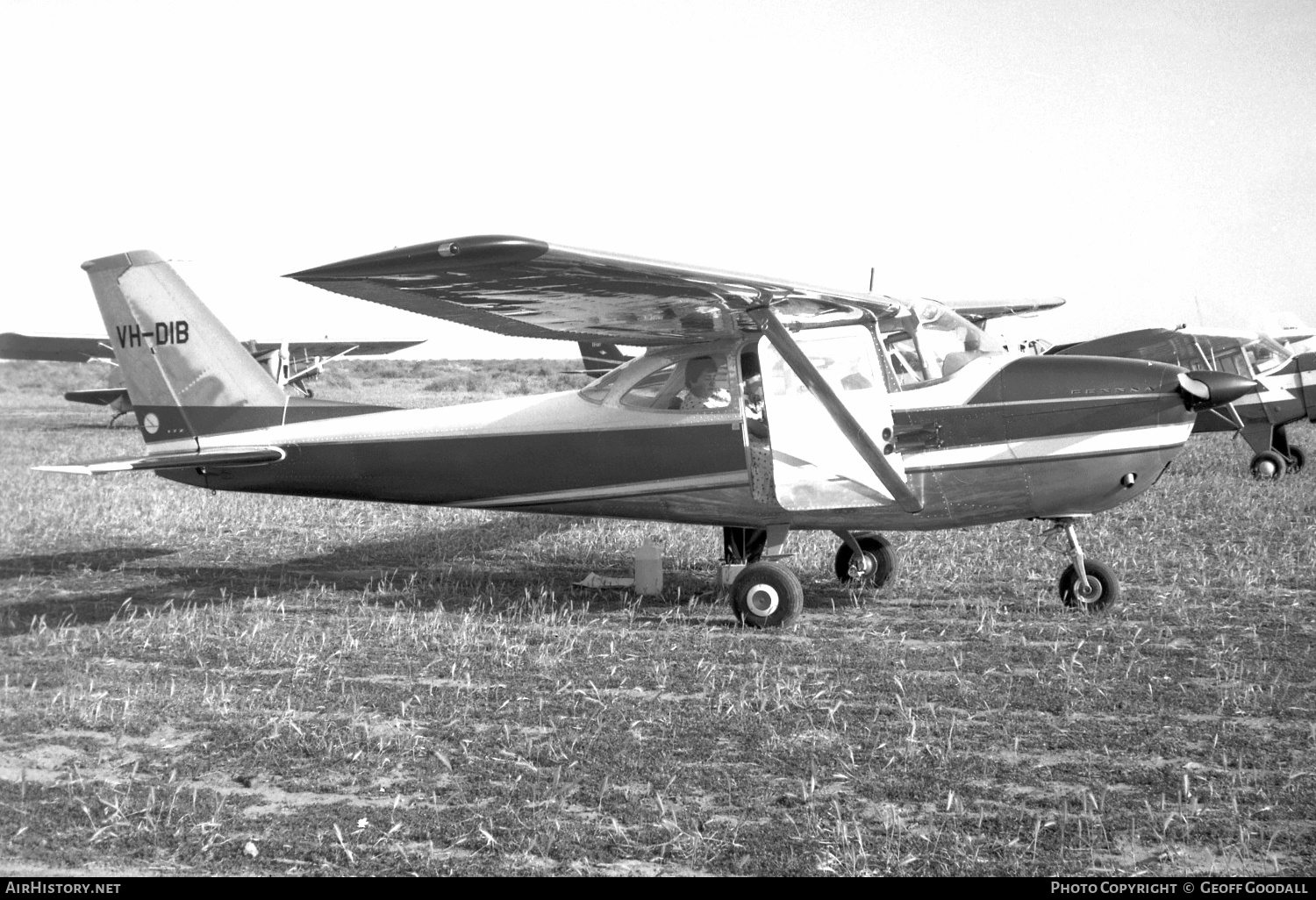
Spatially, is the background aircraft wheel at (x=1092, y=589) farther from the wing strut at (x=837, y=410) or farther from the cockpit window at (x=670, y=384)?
the cockpit window at (x=670, y=384)

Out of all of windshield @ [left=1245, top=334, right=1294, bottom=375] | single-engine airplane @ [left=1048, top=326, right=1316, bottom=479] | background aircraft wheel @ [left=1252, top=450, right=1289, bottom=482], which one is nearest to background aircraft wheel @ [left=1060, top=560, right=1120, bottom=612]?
single-engine airplane @ [left=1048, top=326, right=1316, bottom=479]

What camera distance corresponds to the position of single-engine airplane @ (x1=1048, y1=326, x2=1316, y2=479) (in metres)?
16.3

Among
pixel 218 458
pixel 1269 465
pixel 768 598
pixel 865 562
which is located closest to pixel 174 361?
pixel 218 458

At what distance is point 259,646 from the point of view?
6.41 m

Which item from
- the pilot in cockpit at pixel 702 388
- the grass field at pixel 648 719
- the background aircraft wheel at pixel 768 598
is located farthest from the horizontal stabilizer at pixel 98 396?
the background aircraft wheel at pixel 768 598

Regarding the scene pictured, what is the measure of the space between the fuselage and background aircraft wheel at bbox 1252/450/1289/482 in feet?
33.2

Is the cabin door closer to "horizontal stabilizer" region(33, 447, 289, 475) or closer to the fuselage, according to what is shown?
the fuselage

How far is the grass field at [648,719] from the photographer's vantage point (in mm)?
3584

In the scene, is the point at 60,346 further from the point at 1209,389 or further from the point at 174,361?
the point at 1209,389

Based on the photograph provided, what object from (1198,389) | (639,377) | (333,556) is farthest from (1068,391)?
(333,556)

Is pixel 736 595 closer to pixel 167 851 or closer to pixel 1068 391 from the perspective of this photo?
pixel 1068 391

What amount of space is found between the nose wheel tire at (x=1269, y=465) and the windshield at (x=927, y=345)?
34.1ft

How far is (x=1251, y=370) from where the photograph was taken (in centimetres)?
1702

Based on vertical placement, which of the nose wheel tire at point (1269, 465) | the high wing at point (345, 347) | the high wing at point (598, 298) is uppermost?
the high wing at point (345, 347)
